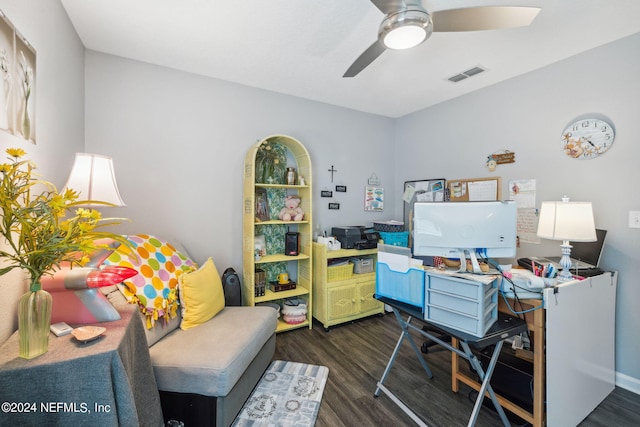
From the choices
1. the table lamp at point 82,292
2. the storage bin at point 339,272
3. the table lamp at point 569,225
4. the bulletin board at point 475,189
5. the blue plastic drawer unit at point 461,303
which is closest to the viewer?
the table lamp at point 82,292

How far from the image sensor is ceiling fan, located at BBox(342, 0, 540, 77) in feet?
4.57

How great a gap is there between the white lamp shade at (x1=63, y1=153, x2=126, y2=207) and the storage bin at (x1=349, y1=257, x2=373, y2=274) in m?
2.33

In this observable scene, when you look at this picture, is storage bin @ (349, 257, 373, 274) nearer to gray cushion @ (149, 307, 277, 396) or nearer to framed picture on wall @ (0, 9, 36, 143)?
gray cushion @ (149, 307, 277, 396)

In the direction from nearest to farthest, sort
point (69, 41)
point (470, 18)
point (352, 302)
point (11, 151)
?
1. point (11, 151)
2. point (470, 18)
3. point (69, 41)
4. point (352, 302)

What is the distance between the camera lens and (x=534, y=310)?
5.02 ft

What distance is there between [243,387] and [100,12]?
100 inches

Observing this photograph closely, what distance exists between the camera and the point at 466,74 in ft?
8.57

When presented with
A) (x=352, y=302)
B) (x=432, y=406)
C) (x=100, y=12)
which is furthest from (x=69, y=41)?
(x=432, y=406)

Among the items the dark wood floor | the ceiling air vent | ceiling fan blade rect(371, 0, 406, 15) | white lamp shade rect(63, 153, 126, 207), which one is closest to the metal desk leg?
the dark wood floor

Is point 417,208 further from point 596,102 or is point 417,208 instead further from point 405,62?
point 596,102

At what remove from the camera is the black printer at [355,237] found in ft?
10.2

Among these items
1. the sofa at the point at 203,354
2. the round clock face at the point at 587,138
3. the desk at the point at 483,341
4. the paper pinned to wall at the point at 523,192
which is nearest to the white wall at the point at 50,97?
the sofa at the point at 203,354

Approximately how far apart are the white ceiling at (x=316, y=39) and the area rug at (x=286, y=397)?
8.17 ft

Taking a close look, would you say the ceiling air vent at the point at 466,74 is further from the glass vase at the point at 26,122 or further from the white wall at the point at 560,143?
the glass vase at the point at 26,122
